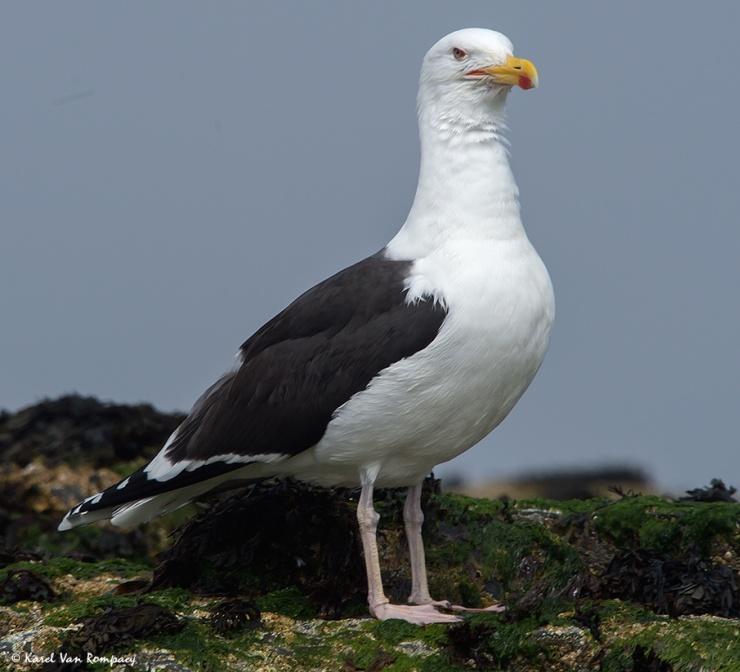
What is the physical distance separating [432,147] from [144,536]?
5929 mm

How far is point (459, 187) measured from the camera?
28.0 feet

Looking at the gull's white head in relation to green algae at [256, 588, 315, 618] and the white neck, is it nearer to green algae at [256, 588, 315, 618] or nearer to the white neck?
the white neck

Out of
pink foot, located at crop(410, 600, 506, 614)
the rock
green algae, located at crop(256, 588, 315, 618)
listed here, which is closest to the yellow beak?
the rock

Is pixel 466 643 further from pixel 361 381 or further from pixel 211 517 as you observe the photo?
pixel 211 517

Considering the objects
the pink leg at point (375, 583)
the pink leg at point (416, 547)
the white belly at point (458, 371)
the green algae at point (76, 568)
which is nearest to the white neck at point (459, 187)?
the white belly at point (458, 371)

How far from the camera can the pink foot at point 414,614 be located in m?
8.07

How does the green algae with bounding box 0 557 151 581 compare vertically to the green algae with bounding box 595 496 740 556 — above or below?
above

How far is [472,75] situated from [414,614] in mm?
3100

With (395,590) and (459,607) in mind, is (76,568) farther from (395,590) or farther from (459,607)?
(459,607)

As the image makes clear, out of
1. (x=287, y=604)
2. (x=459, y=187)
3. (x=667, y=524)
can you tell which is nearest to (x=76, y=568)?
(x=287, y=604)

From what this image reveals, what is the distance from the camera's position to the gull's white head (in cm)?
857

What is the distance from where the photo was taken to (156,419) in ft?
50.1

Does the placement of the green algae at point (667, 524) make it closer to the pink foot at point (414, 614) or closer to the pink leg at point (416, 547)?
the pink leg at point (416, 547)

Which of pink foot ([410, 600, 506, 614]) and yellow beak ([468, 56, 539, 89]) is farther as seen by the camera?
yellow beak ([468, 56, 539, 89])
